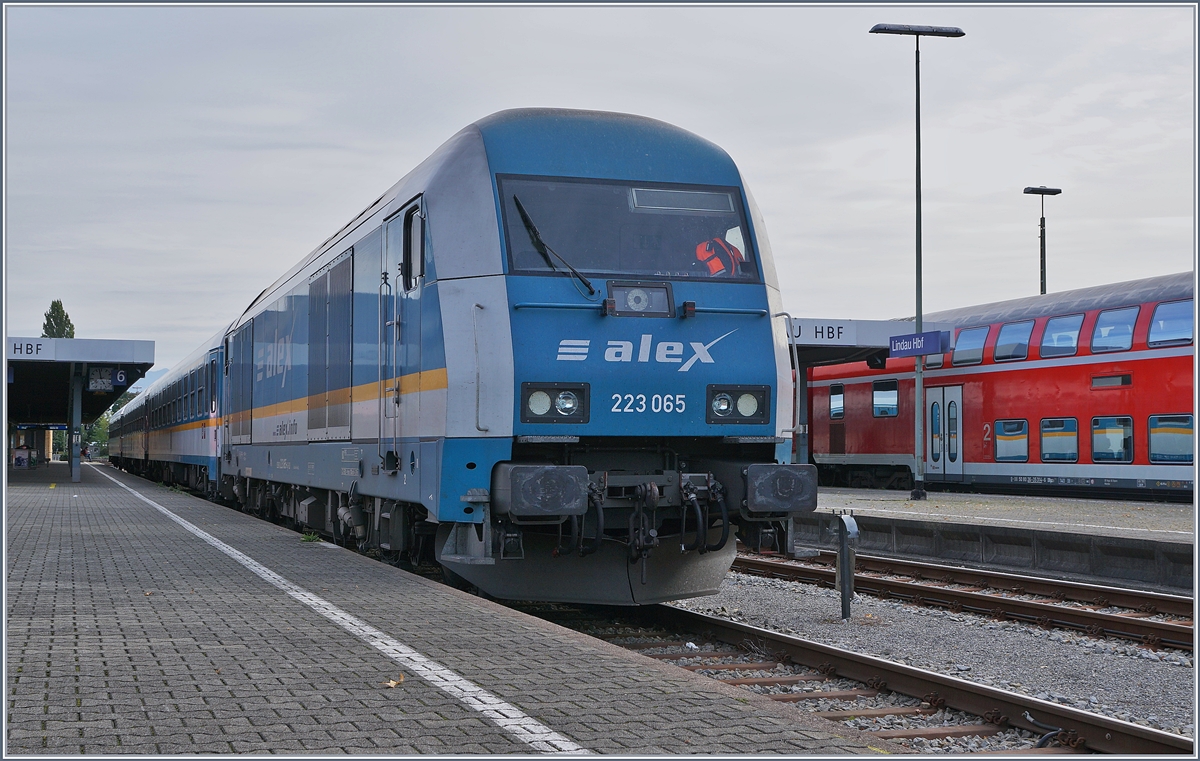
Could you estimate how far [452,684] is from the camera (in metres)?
5.65

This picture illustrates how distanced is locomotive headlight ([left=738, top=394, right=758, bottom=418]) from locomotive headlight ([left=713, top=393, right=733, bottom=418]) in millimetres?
83

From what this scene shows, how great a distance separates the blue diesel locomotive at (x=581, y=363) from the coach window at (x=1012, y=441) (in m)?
16.1

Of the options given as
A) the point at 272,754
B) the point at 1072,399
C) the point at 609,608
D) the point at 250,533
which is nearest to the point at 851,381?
the point at 1072,399

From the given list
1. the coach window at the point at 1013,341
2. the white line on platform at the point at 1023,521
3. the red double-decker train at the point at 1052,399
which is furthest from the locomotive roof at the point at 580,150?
the coach window at the point at 1013,341

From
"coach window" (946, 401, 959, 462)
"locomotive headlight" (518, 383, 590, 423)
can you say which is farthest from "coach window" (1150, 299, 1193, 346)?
"locomotive headlight" (518, 383, 590, 423)

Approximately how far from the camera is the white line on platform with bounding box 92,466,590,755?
4.68 m

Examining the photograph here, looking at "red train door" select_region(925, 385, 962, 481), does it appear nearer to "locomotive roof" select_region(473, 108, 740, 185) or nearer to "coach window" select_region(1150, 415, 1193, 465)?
"coach window" select_region(1150, 415, 1193, 465)

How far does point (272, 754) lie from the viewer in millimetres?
4445

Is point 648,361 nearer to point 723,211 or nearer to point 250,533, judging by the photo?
point 723,211

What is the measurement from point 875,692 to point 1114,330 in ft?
53.7

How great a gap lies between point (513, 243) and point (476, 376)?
1008 millimetres

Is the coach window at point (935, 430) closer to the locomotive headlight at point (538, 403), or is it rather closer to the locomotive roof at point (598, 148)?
the locomotive roof at point (598, 148)

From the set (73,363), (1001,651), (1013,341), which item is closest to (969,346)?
(1013,341)

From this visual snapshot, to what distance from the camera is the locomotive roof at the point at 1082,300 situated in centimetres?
2053
